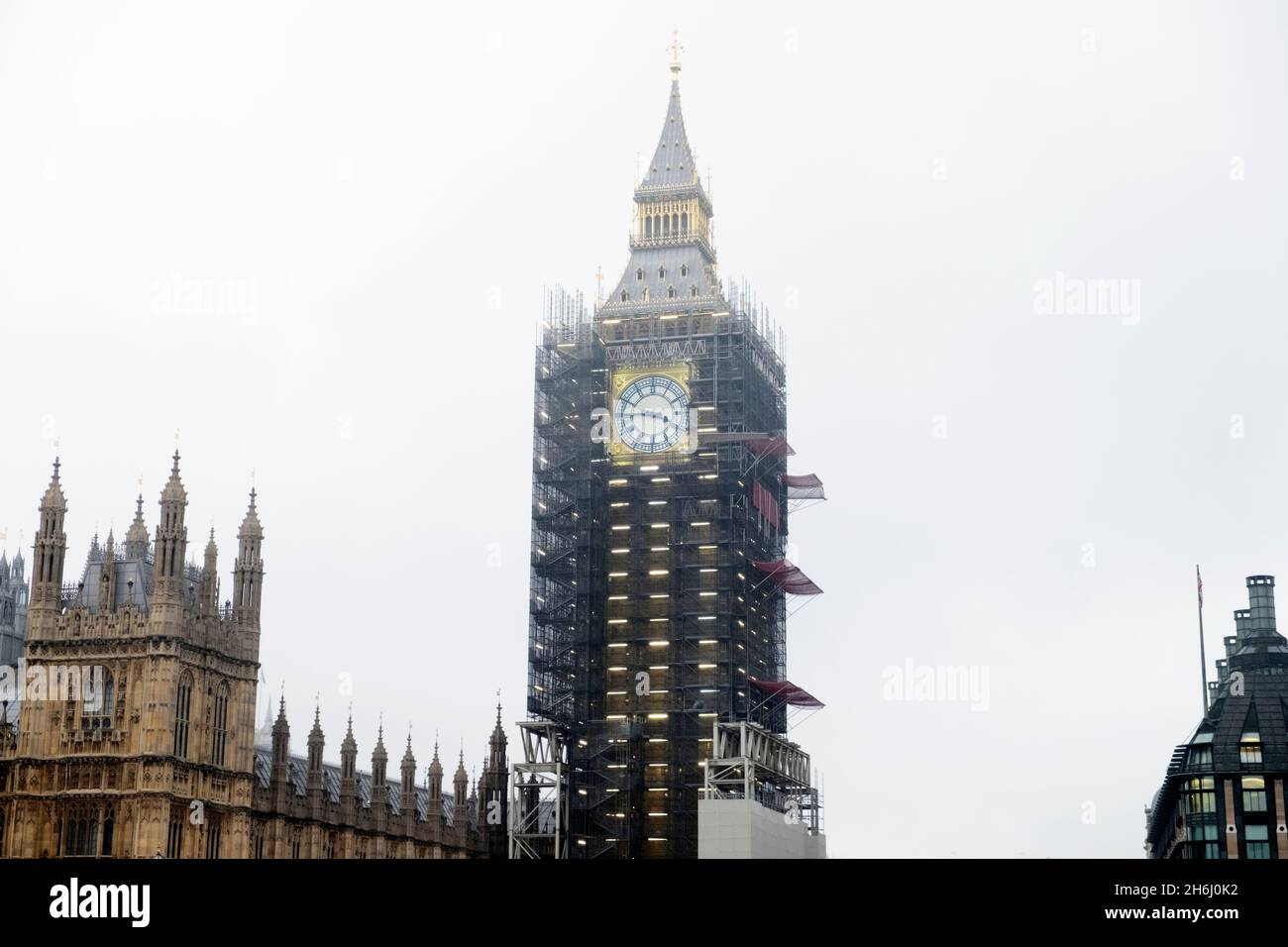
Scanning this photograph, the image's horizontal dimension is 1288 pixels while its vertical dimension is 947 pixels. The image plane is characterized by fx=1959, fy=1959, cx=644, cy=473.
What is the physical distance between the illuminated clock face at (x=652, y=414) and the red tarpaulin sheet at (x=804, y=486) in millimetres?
11450

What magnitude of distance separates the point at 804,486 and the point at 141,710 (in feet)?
191

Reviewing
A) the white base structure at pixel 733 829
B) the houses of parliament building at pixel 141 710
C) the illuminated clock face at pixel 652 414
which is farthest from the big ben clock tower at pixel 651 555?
the houses of parliament building at pixel 141 710

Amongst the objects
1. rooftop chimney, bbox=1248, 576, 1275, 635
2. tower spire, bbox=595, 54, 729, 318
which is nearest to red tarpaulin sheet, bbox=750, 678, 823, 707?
tower spire, bbox=595, 54, 729, 318

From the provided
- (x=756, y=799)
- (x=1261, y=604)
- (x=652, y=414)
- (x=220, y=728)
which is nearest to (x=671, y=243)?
(x=652, y=414)

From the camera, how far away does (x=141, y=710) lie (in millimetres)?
104875

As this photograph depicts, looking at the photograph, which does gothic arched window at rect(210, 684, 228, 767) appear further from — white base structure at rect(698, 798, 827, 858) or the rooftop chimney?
the rooftop chimney

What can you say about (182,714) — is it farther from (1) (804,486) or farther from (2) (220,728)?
(1) (804,486)

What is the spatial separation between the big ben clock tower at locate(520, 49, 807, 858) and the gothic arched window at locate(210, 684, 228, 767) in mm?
30030

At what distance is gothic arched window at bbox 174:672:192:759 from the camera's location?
347ft

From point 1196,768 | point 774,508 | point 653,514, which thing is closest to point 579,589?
point 653,514
